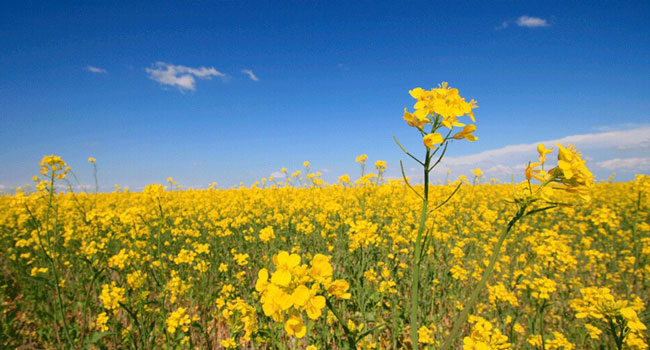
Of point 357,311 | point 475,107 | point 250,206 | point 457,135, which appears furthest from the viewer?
point 250,206

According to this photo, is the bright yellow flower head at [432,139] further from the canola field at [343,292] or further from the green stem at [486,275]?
the green stem at [486,275]

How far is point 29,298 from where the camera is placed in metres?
3.52

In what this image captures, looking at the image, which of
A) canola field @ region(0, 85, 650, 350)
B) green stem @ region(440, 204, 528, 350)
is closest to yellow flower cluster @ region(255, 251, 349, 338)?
canola field @ region(0, 85, 650, 350)

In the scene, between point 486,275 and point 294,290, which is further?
point 294,290

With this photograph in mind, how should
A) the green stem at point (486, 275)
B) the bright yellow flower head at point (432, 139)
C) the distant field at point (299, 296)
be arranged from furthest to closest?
the distant field at point (299, 296), the bright yellow flower head at point (432, 139), the green stem at point (486, 275)

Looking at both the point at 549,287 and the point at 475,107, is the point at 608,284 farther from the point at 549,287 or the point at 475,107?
the point at 475,107

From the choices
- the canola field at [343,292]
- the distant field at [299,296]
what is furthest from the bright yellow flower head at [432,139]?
the distant field at [299,296]

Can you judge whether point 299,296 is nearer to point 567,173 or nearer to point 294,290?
point 294,290

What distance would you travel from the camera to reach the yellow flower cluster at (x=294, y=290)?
0.88 meters

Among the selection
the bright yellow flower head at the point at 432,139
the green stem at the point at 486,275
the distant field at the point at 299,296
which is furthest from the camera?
the distant field at the point at 299,296

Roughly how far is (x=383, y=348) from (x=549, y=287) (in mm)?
1748

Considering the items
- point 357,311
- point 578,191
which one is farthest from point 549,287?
point 578,191

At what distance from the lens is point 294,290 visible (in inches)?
36.3

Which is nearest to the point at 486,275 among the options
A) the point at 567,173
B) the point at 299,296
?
the point at 567,173
